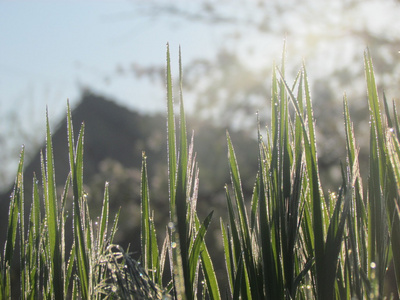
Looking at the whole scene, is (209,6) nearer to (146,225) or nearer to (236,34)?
(236,34)

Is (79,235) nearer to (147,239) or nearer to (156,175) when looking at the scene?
(147,239)

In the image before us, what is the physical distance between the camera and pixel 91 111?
11.0 meters

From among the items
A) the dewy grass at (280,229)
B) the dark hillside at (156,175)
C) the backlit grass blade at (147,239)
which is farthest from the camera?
the dark hillside at (156,175)

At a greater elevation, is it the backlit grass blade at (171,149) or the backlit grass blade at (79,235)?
the backlit grass blade at (171,149)

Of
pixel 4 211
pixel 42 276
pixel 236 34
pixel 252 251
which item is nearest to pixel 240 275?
pixel 252 251

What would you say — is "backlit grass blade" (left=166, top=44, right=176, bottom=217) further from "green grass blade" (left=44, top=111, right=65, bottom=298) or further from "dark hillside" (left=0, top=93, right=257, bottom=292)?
"dark hillside" (left=0, top=93, right=257, bottom=292)

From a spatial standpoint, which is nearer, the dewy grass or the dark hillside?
the dewy grass

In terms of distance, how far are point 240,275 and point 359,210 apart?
16 centimetres

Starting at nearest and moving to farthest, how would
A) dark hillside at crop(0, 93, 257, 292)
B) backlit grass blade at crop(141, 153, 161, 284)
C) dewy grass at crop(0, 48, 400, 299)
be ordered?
dewy grass at crop(0, 48, 400, 299) → backlit grass blade at crop(141, 153, 161, 284) → dark hillside at crop(0, 93, 257, 292)

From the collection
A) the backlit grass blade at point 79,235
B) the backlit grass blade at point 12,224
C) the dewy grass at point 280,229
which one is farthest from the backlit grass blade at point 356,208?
the backlit grass blade at point 12,224

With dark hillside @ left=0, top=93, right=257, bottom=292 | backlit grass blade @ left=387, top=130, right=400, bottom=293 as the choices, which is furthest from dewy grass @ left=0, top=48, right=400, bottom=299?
dark hillside @ left=0, top=93, right=257, bottom=292

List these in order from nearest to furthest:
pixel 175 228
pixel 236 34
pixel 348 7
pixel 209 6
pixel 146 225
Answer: pixel 175 228
pixel 146 225
pixel 348 7
pixel 209 6
pixel 236 34

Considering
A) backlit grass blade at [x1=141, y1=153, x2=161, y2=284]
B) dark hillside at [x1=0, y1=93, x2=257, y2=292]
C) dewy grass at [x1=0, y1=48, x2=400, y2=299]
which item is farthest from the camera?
Answer: dark hillside at [x1=0, y1=93, x2=257, y2=292]

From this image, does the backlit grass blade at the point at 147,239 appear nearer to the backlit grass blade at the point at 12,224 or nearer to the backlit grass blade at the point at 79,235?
the backlit grass blade at the point at 79,235
